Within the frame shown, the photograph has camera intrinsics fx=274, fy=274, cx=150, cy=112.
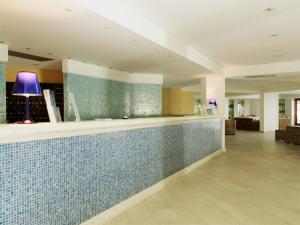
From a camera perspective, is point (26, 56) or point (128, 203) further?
point (26, 56)

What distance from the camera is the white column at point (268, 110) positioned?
57.4 feet

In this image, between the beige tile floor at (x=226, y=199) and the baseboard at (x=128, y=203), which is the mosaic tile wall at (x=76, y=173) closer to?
the baseboard at (x=128, y=203)

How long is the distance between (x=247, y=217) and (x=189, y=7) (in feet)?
10.5

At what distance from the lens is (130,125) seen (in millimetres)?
4141

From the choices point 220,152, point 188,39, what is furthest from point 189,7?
point 220,152

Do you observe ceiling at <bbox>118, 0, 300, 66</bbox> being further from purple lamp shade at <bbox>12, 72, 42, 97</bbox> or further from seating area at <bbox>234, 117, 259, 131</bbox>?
seating area at <bbox>234, 117, 259, 131</bbox>

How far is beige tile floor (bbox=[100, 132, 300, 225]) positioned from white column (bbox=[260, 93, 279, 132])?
11.1 meters

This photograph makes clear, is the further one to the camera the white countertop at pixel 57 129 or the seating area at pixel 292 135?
the seating area at pixel 292 135

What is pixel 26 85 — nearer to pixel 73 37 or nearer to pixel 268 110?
pixel 73 37

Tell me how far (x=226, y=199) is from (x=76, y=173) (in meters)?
2.59

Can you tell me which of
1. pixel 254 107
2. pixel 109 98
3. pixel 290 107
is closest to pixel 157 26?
pixel 109 98

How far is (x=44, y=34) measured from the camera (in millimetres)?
4781

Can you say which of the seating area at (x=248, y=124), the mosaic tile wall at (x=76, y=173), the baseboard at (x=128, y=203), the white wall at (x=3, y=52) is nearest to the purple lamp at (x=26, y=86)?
the mosaic tile wall at (x=76, y=173)

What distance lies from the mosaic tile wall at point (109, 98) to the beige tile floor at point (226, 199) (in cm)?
321
